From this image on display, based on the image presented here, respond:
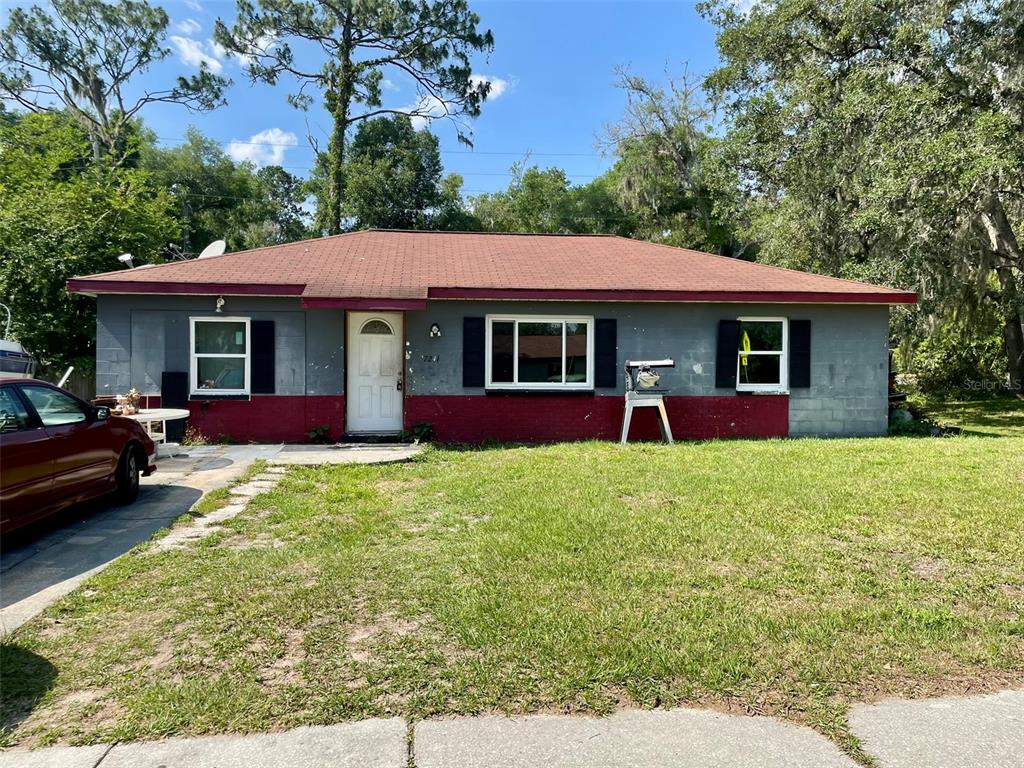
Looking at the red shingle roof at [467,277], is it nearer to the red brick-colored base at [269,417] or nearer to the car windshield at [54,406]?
the red brick-colored base at [269,417]

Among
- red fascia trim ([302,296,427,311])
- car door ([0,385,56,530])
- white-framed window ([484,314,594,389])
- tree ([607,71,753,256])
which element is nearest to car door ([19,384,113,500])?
car door ([0,385,56,530])

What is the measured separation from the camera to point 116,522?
5.57 m

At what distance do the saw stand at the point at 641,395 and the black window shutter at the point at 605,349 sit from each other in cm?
40

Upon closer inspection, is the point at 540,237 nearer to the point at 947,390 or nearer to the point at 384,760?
the point at 384,760

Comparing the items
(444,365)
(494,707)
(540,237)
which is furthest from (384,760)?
(540,237)

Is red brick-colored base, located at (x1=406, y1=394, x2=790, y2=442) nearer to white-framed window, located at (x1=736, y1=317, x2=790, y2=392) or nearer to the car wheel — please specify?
white-framed window, located at (x1=736, y1=317, x2=790, y2=392)

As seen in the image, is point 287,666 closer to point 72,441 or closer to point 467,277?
point 72,441

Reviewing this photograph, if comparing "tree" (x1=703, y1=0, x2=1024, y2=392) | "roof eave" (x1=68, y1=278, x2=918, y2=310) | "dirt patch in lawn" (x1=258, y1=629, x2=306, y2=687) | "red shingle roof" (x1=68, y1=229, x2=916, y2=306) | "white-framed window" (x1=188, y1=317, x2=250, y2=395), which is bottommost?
"dirt patch in lawn" (x1=258, y1=629, x2=306, y2=687)

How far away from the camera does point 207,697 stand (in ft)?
8.87

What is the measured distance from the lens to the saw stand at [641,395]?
9867 millimetres

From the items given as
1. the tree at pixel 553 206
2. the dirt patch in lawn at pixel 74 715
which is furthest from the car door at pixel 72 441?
the tree at pixel 553 206

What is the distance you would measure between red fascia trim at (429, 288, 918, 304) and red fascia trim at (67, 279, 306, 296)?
2525mm

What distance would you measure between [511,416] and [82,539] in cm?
652

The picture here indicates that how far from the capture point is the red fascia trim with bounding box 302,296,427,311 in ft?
30.6
